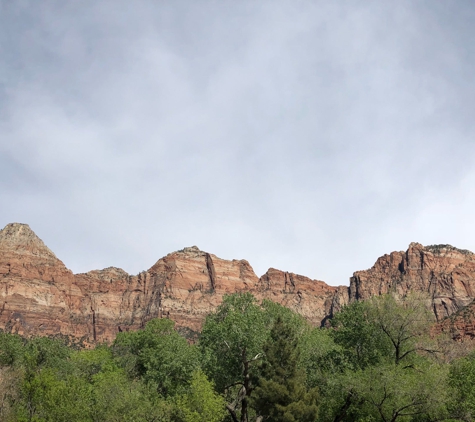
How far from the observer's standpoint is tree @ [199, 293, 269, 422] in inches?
1529

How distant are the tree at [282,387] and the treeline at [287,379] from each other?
8cm

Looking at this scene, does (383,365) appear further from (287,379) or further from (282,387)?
(282,387)

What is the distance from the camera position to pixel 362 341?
40094mm

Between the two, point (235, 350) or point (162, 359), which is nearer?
point (235, 350)

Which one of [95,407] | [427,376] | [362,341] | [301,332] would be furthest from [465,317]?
[95,407]

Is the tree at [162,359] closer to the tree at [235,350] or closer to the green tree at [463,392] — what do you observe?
the tree at [235,350]

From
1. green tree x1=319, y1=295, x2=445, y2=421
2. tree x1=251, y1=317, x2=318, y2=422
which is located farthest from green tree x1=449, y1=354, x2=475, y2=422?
tree x1=251, y1=317, x2=318, y2=422

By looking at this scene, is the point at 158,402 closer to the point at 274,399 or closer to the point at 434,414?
the point at 274,399

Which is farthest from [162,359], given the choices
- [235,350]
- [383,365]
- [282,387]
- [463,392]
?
[463,392]

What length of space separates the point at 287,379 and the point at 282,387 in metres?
1.42

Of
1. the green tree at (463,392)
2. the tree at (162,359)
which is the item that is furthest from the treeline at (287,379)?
the tree at (162,359)

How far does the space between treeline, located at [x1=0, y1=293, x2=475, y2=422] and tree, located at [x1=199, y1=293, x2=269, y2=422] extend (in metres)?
0.09

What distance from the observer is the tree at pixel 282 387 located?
35500 mm

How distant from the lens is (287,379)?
37562mm
